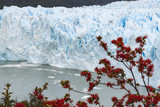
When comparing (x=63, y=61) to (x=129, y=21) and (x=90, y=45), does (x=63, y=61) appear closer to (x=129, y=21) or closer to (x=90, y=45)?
(x=90, y=45)

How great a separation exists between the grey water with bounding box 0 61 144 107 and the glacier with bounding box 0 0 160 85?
2.37 feet

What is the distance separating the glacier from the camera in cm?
1090

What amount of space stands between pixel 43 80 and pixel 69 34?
3.67 meters

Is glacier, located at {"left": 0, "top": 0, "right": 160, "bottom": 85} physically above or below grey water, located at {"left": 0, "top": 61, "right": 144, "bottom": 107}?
above

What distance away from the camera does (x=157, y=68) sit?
7953 millimetres

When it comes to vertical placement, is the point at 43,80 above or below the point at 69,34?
below

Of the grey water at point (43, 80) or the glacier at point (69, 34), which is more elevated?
the glacier at point (69, 34)

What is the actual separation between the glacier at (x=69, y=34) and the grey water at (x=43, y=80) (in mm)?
722

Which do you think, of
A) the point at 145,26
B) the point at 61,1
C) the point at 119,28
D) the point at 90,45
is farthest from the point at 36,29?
the point at 61,1

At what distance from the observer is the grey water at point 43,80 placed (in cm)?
720

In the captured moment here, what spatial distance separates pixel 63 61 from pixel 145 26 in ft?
14.8

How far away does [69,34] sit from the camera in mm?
11969

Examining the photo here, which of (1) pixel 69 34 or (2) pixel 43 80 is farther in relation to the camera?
(1) pixel 69 34

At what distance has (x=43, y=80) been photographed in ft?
29.9
